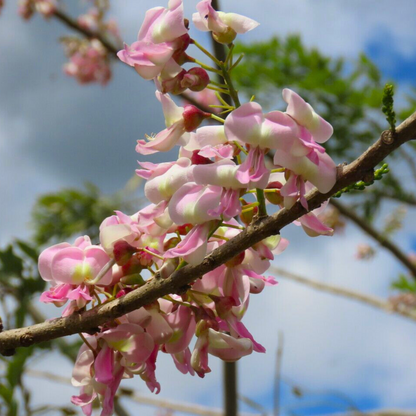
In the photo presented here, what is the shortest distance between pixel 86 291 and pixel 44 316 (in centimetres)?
163

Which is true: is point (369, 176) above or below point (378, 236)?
below

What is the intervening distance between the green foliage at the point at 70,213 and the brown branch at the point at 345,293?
99 cm

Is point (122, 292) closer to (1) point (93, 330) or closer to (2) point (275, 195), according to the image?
(1) point (93, 330)

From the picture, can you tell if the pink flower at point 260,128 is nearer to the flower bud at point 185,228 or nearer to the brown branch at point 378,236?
the flower bud at point 185,228

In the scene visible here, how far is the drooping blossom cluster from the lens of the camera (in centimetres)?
55

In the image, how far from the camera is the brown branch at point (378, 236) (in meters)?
2.51

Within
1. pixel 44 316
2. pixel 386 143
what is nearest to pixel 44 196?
pixel 44 316

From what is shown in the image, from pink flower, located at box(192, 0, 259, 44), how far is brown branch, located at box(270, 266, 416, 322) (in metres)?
2.55

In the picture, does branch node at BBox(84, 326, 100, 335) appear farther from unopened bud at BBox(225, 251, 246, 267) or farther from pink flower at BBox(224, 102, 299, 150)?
pink flower at BBox(224, 102, 299, 150)

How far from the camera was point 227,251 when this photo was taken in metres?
0.57

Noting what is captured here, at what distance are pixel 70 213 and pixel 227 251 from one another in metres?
2.57

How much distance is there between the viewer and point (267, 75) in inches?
138

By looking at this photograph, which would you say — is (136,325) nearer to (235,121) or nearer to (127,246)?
(127,246)

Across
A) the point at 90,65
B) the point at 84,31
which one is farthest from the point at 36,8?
the point at 84,31
